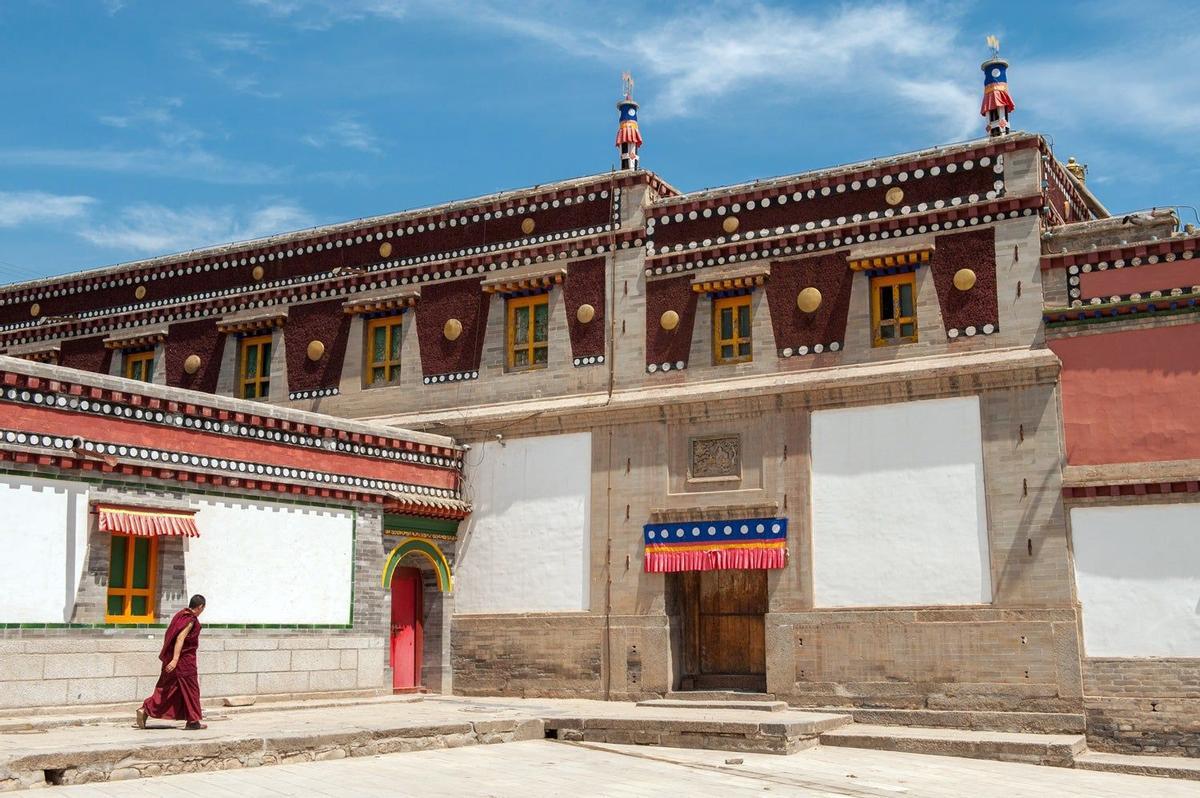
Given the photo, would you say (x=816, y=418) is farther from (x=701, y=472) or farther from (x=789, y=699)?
(x=789, y=699)

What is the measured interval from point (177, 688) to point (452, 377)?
10241mm

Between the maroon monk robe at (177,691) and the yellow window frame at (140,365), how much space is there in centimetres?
1344

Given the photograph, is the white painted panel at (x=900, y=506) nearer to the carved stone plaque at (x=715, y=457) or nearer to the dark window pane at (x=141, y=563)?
the carved stone plaque at (x=715, y=457)

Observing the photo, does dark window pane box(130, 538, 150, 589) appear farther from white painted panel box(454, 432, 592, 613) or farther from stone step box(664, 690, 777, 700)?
stone step box(664, 690, 777, 700)

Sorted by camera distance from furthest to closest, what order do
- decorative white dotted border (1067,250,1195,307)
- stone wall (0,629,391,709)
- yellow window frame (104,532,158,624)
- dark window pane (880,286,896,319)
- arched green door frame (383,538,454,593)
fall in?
arched green door frame (383,538,454,593)
dark window pane (880,286,896,319)
decorative white dotted border (1067,250,1195,307)
yellow window frame (104,532,158,624)
stone wall (0,629,391,709)

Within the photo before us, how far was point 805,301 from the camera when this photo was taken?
68.3ft

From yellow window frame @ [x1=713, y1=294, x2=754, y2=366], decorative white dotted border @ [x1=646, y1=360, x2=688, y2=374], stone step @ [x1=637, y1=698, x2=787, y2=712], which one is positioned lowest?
stone step @ [x1=637, y1=698, x2=787, y2=712]

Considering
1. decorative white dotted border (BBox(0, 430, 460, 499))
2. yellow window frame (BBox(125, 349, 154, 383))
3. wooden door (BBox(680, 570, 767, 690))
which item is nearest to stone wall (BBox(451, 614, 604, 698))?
wooden door (BBox(680, 570, 767, 690))

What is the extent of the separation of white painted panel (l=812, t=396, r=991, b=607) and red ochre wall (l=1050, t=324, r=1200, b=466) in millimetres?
1451

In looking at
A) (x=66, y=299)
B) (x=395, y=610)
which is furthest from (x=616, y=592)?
(x=66, y=299)

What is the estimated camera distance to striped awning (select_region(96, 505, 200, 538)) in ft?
55.7

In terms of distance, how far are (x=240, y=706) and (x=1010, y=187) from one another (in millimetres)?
13919

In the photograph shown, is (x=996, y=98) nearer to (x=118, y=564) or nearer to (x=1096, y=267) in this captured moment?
(x=1096, y=267)

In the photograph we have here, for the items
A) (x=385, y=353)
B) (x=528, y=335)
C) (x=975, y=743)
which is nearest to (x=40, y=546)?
(x=385, y=353)
